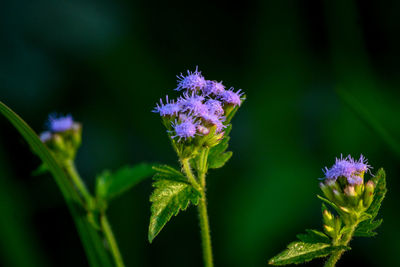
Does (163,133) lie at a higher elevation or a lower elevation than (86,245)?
higher

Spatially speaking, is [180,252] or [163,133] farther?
[163,133]

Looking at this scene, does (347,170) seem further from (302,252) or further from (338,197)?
(302,252)

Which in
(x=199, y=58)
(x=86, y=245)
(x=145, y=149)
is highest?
(x=199, y=58)

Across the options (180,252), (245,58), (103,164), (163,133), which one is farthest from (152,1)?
(180,252)

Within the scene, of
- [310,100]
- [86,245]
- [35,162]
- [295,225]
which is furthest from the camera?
[310,100]

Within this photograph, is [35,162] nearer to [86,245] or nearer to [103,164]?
[103,164]

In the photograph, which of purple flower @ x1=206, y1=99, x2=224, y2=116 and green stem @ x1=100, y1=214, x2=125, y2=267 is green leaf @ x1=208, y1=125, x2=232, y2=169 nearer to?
purple flower @ x1=206, y1=99, x2=224, y2=116

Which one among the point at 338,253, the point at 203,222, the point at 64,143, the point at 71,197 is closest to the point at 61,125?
the point at 64,143
